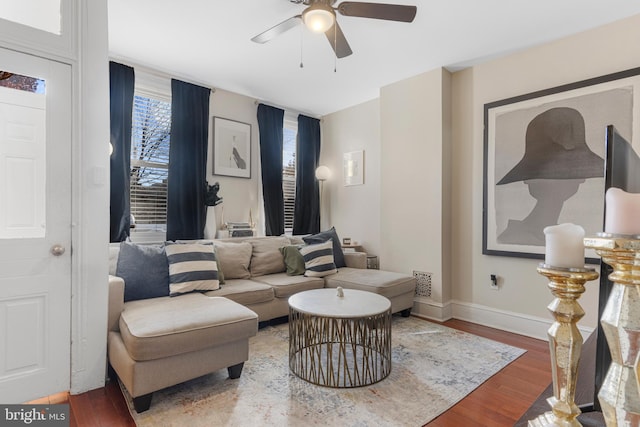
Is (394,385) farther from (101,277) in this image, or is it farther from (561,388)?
(101,277)

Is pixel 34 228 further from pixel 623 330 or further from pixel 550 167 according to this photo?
pixel 550 167

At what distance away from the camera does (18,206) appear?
1.92m

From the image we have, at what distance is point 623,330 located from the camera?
17.9 inches

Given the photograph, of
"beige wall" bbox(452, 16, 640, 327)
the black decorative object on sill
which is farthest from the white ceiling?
the black decorative object on sill

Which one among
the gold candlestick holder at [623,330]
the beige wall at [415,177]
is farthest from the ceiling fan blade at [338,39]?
the gold candlestick holder at [623,330]

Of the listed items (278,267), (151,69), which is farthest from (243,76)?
(278,267)

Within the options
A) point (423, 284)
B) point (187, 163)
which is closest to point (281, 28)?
point (187, 163)

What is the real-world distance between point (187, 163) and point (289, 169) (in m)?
1.62

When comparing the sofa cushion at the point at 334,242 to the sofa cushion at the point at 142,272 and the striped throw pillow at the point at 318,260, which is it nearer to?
the striped throw pillow at the point at 318,260

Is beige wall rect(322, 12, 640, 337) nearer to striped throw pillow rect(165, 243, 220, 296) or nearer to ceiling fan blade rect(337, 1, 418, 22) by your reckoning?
ceiling fan blade rect(337, 1, 418, 22)

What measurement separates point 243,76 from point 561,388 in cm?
387

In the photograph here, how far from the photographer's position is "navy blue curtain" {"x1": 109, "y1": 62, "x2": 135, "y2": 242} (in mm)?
3195

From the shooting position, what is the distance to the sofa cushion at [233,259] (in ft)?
11.1

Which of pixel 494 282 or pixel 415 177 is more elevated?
pixel 415 177
